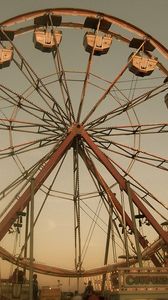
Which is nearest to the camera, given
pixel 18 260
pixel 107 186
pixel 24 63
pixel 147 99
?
pixel 18 260

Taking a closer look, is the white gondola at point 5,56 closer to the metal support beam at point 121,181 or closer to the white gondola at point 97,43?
the white gondola at point 97,43

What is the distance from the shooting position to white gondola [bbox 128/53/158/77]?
18594 mm

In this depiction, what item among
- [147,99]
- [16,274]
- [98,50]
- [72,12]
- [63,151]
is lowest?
[16,274]

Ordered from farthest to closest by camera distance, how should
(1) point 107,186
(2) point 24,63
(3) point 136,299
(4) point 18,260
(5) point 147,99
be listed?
1. (5) point 147,99
2. (2) point 24,63
3. (1) point 107,186
4. (4) point 18,260
5. (3) point 136,299

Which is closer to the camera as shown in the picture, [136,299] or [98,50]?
[136,299]

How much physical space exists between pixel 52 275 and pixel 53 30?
9831mm

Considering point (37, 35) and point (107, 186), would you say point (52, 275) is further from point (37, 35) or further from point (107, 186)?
point (37, 35)

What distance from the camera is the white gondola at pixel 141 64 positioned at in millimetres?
18594

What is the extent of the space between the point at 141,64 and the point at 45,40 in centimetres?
425

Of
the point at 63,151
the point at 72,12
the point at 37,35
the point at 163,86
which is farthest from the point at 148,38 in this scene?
the point at 63,151

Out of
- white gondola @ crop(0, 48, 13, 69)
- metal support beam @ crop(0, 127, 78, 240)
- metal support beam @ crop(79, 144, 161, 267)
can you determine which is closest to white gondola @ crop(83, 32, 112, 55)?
white gondola @ crop(0, 48, 13, 69)

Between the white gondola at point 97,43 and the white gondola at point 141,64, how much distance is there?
1200mm

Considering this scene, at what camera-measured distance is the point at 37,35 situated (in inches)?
701

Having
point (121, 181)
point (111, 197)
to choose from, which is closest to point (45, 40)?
point (121, 181)
